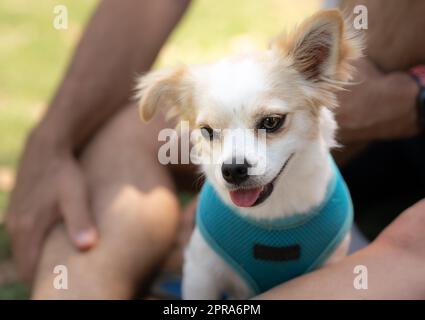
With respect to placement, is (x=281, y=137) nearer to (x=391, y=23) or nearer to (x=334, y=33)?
(x=334, y=33)

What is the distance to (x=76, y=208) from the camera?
1922 mm

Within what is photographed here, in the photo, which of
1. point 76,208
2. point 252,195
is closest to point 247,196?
point 252,195

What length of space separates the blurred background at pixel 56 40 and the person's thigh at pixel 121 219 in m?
0.85

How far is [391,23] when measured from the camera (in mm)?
1799

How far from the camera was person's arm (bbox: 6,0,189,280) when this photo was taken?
78.3 inches

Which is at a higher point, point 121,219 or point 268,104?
point 268,104

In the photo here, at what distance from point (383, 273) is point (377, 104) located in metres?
0.59

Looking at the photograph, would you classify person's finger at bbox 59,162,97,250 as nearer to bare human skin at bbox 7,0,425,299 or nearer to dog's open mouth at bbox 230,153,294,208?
bare human skin at bbox 7,0,425,299

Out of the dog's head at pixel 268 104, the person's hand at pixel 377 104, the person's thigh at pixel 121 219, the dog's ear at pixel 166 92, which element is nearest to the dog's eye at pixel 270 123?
the dog's head at pixel 268 104

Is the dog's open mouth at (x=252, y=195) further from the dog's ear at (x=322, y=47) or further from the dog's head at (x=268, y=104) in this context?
the dog's ear at (x=322, y=47)

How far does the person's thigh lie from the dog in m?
0.27

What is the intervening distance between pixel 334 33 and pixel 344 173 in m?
0.95

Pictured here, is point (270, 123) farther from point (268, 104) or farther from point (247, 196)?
point (247, 196)
